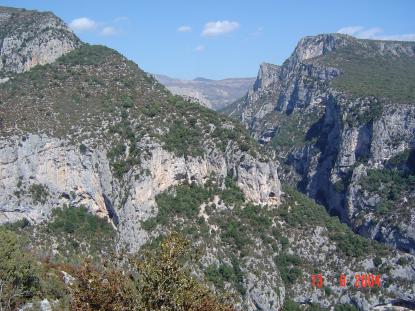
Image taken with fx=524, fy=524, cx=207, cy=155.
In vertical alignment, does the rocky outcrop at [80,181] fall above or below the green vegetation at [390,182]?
above

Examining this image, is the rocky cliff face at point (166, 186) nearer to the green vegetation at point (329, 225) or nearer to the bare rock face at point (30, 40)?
the green vegetation at point (329, 225)

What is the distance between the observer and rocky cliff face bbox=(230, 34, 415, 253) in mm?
108562

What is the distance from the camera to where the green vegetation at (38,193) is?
70.2m

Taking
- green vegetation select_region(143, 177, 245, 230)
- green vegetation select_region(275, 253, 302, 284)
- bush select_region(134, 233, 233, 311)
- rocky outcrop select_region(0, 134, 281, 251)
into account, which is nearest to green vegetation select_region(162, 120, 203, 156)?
rocky outcrop select_region(0, 134, 281, 251)

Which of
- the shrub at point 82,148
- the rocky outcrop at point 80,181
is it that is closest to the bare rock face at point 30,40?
the rocky outcrop at point 80,181

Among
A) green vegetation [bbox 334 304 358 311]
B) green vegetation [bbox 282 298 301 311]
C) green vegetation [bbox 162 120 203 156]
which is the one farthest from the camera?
green vegetation [bbox 162 120 203 156]

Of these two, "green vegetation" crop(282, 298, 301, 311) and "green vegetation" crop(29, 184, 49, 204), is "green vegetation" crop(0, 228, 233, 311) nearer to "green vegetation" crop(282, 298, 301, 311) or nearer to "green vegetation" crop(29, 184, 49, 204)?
"green vegetation" crop(29, 184, 49, 204)

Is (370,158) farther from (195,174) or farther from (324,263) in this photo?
(195,174)

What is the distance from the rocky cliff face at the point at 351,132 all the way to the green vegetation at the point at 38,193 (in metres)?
63.0

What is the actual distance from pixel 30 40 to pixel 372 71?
9313cm

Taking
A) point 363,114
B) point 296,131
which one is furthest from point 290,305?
point 296,131

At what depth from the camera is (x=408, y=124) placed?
11681 cm
